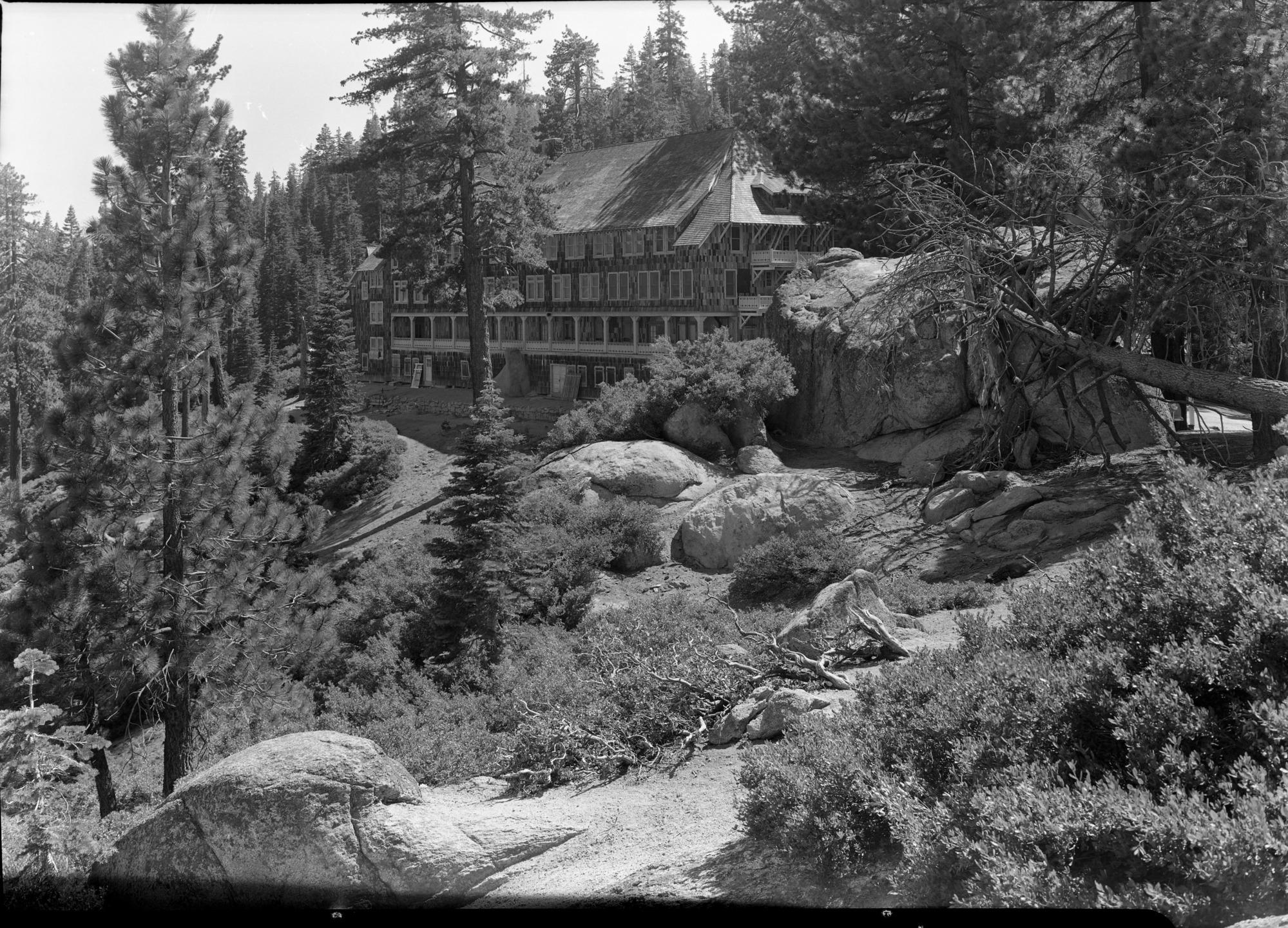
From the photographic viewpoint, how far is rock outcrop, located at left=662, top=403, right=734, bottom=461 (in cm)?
A: 2650

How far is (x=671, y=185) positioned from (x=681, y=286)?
4.43 m

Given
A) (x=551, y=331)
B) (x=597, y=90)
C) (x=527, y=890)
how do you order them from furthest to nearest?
(x=597, y=90) → (x=551, y=331) → (x=527, y=890)

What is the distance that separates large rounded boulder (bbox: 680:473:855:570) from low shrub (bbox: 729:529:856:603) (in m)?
1.15

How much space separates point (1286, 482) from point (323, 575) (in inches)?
586

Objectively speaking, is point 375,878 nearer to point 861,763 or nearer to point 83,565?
point 861,763

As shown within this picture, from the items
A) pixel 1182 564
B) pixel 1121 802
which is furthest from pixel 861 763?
pixel 1182 564

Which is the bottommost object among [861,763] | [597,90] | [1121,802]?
[861,763]

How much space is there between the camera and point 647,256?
1694 inches

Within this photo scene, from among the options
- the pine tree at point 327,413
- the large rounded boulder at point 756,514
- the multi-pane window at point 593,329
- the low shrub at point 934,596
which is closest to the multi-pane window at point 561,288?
the multi-pane window at point 593,329

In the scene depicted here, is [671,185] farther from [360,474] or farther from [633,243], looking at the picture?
[360,474]

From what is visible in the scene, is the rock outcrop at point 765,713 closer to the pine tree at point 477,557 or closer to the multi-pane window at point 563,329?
the pine tree at point 477,557

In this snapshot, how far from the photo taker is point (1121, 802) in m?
5.24

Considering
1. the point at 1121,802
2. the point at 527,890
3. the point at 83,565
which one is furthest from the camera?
the point at 83,565

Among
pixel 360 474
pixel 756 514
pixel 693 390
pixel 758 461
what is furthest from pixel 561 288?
pixel 756 514
